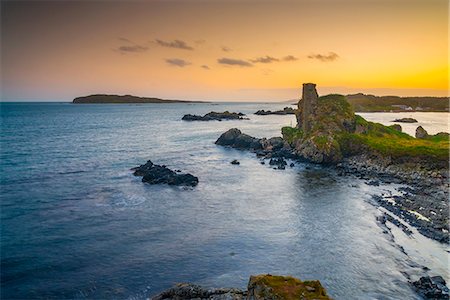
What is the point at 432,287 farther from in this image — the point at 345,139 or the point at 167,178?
the point at 345,139

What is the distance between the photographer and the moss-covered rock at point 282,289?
20406 mm

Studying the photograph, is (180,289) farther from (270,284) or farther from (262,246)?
(262,246)

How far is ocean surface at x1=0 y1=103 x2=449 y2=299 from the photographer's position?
107 ft

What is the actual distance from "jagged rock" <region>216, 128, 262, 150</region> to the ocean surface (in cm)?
3217

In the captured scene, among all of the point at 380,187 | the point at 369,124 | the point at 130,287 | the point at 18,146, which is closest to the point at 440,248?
the point at 380,187

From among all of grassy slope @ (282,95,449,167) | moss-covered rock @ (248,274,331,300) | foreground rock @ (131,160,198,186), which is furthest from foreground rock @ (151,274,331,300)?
grassy slope @ (282,95,449,167)

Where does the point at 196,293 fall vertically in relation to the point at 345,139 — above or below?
below

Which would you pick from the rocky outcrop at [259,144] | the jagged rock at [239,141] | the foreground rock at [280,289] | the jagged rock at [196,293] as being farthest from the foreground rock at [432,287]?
the jagged rock at [239,141]

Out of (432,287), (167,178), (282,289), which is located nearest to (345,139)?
(167,178)

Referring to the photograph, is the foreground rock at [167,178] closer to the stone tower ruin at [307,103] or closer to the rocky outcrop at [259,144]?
the rocky outcrop at [259,144]

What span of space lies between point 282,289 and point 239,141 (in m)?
91.6

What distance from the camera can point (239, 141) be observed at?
111812 mm

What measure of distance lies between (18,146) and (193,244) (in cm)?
8779

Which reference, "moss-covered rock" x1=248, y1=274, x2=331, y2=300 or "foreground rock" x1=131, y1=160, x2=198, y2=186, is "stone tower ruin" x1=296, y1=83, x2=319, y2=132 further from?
"moss-covered rock" x1=248, y1=274, x2=331, y2=300
